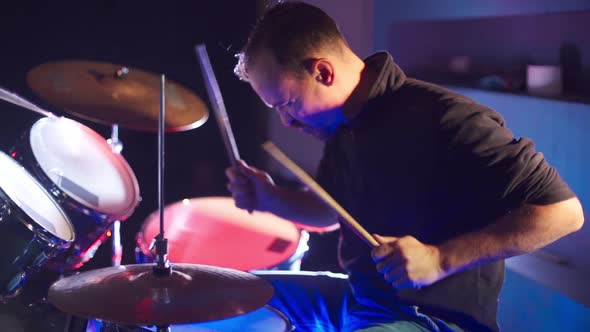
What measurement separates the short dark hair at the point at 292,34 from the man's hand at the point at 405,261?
0.49 meters

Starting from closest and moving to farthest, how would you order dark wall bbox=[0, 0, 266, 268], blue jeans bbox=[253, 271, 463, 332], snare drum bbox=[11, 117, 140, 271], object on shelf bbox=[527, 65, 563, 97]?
1. blue jeans bbox=[253, 271, 463, 332]
2. snare drum bbox=[11, 117, 140, 271]
3. object on shelf bbox=[527, 65, 563, 97]
4. dark wall bbox=[0, 0, 266, 268]

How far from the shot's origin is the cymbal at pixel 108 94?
2043mm

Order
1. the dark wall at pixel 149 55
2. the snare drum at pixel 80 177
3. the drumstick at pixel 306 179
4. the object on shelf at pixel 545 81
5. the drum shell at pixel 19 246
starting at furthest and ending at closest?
the dark wall at pixel 149 55 < the object on shelf at pixel 545 81 < the snare drum at pixel 80 177 < the drum shell at pixel 19 246 < the drumstick at pixel 306 179

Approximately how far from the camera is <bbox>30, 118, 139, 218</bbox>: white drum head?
2.02m

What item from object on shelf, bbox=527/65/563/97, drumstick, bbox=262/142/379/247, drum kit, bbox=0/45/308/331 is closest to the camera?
drumstick, bbox=262/142/379/247

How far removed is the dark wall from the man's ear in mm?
1649

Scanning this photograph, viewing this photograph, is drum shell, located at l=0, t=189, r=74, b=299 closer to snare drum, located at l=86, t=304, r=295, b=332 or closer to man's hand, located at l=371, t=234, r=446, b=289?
snare drum, located at l=86, t=304, r=295, b=332

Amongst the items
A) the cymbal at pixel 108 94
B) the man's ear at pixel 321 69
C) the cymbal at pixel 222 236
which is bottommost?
the cymbal at pixel 222 236

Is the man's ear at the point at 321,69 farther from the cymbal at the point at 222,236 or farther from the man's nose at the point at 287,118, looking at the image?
the cymbal at the point at 222,236

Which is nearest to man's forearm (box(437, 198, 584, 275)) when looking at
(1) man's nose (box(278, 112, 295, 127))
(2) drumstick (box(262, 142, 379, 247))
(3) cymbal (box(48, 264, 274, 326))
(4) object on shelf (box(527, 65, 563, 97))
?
(2) drumstick (box(262, 142, 379, 247))

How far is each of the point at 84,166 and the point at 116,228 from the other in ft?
0.71

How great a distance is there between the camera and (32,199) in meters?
1.91

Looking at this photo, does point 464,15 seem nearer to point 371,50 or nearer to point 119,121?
point 371,50

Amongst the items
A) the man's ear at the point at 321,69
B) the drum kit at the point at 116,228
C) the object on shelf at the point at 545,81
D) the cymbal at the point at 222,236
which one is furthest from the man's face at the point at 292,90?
the object on shelf at the point at 545,81
